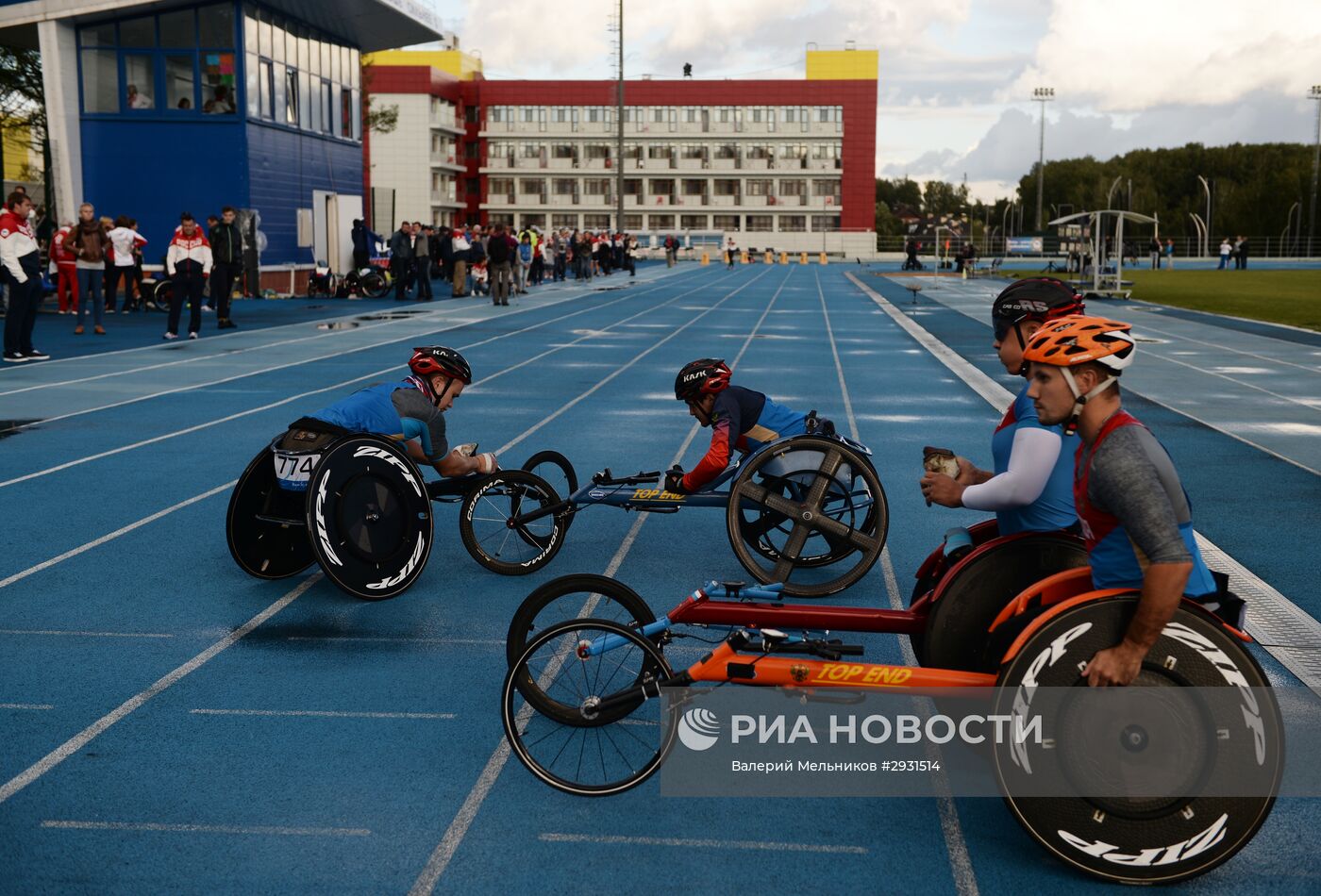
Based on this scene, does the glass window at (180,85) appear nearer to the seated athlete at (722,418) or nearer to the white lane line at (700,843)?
the seated athlete at (722,418)

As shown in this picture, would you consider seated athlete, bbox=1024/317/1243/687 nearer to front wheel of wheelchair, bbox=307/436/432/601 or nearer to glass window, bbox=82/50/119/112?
front wheel of wheelchair, bbox=307/436/432/601

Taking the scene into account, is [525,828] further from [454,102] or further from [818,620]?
[454,102]

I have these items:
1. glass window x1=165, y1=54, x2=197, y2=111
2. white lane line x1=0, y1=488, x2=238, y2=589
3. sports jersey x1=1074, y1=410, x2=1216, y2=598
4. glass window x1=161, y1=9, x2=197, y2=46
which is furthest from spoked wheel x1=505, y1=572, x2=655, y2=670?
glass window x1=161, y1=9, x2=197, y2=46

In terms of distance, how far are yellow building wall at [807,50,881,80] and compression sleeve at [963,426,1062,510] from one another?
4587 inches

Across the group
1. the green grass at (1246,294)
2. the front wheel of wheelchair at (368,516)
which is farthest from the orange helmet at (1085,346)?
the green grass at (1246,294)

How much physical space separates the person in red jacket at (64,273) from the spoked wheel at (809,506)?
20217mm

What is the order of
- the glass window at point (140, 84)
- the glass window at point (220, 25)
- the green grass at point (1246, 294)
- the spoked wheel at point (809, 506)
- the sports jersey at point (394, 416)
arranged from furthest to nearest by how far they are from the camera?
the glass window at point (220, 25) < the glass window at point (140, 84) < the green grass at point (1246, 294) < the sports jersey at point (394, 416) < the spoked wheel at point (809, 506)

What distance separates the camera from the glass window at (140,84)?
31.9m

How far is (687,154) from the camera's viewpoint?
116 meters

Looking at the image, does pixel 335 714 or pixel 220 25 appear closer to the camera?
pixel 335 714

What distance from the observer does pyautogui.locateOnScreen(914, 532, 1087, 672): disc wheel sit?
4.34 m

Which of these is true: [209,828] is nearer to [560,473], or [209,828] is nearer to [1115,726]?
[1115,726]

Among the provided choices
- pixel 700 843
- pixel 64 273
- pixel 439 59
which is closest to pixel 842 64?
pixel 439 59

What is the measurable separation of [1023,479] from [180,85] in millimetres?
32089
